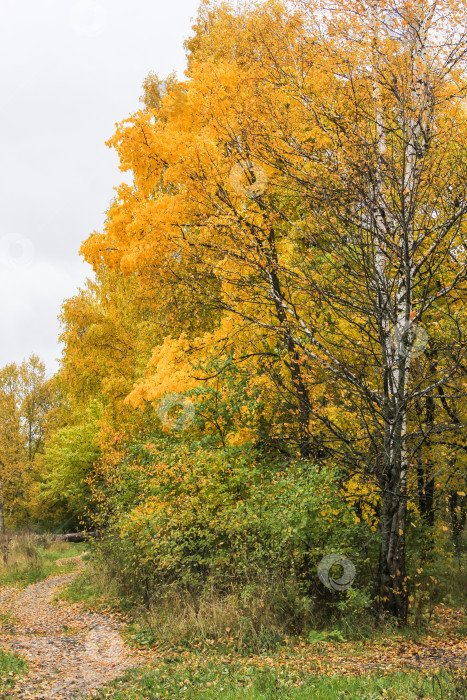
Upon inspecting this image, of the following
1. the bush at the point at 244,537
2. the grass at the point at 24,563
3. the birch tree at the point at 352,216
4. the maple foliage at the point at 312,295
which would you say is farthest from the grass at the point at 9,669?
the grass at the point at 24,563

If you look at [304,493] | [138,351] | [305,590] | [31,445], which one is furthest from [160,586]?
[31,445]

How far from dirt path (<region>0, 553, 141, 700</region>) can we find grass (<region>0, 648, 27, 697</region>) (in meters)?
0.10

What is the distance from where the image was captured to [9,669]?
664cm

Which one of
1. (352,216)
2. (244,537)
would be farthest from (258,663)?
(352,216)

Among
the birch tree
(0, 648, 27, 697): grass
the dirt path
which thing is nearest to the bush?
the birch tree

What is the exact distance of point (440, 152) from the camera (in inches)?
288

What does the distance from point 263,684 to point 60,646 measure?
166 inches

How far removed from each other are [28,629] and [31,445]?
103ft

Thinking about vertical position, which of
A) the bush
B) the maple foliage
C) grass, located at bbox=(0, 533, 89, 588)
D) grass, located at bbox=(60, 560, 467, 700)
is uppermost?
the maple foliage

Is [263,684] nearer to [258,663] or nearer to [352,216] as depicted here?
[258,663]

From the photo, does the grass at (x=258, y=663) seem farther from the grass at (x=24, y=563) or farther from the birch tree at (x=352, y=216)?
the grass at (x=24, y=563)

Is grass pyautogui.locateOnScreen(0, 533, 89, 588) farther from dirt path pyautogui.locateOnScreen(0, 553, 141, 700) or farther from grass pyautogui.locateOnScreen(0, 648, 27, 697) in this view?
grass pyautogui.locateOnScreen(0, 648, 27, 697)

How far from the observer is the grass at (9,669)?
19.8 feet

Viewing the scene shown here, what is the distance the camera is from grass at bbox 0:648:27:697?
19.8 ft
